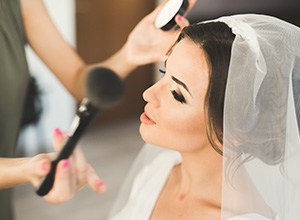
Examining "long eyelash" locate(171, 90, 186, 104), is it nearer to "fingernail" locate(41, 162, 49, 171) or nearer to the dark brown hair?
the dark brown hair

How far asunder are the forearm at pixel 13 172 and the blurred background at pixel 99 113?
1713 millimetres

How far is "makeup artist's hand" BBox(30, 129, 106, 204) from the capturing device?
0.74m

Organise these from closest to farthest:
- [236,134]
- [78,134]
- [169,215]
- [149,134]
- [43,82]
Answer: [78,134] → [236,134] → [149,134] → [169,215] → [43,82]

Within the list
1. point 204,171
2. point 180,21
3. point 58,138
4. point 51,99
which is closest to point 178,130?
point 204,171

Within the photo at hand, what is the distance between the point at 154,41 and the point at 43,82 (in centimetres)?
215

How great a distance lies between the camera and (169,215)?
46.4 inches

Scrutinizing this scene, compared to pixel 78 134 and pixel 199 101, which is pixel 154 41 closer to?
pixel 199 101

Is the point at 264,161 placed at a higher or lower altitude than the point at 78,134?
lower

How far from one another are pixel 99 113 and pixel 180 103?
2.42 metres

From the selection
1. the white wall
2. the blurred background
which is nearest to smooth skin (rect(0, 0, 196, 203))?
the blurred background

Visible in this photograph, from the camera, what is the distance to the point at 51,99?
3332 mm

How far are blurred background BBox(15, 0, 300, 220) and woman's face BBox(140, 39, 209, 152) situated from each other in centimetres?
164

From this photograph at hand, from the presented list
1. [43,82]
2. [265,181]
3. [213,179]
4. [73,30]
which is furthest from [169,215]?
[73,30]

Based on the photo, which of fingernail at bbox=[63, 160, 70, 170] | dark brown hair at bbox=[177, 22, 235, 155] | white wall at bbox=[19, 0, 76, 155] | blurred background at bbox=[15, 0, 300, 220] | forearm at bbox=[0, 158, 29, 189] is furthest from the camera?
white wall at bbox=[19, 0, 76, 155]
